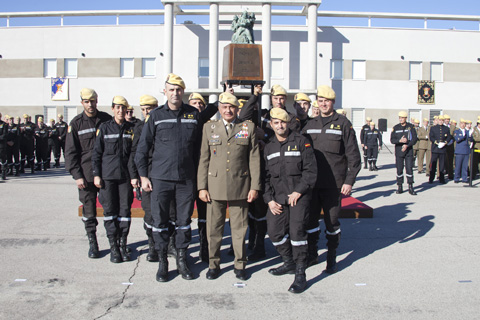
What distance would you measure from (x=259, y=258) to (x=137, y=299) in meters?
1.82

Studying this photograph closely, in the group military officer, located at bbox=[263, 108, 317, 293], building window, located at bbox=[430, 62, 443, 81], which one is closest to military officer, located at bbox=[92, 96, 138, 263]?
military officer, located at bbox=[263, 108, 317, 293]

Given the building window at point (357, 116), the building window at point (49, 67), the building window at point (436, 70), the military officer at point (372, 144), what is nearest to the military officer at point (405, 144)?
the military officer at point (372, 144)

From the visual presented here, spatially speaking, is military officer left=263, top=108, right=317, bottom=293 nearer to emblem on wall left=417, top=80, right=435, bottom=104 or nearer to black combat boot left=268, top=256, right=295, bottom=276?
black combat boot left=268, top=256, right=295, bottom=276

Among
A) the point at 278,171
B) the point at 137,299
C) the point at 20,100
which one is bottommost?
the point at 137,299

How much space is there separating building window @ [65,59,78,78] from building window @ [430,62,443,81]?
2595 cm

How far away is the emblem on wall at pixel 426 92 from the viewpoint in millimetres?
30828

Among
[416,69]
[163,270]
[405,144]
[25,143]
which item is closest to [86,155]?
[163,270]

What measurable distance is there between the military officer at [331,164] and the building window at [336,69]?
87.4 ft

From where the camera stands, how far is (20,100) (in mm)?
31641

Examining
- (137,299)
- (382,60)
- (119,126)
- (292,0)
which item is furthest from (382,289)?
(382,60)

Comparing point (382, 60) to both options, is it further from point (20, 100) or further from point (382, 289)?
point (382, 289)

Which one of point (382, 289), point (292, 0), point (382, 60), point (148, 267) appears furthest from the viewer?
point (382, 60)

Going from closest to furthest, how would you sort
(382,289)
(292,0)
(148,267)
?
(382,289) → (148,267) → (292,0)

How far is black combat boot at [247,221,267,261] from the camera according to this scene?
5.36 m
